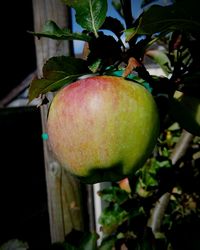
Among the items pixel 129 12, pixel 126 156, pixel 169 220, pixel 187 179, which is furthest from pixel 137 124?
pixel 169 220

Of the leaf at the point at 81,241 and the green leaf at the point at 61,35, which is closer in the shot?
the green leaf at the point at 61,35

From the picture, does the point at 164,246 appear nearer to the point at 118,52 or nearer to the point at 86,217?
the point at 86,217

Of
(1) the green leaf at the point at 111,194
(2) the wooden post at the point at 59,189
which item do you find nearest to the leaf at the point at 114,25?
(2) the wooden post at the point at 59,189

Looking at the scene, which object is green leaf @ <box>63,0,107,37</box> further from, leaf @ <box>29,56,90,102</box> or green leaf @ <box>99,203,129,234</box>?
green leaf @ <box>99,203,129,234</box>

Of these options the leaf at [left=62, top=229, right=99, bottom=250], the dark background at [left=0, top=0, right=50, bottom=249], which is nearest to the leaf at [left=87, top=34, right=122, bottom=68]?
the leaf at [left=62, top=229, right=99, bottom=250]

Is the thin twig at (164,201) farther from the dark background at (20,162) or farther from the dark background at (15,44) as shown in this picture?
the dark background at (15,44)

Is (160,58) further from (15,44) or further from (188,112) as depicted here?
(15,44)

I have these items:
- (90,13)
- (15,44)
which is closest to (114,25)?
(90,13)
